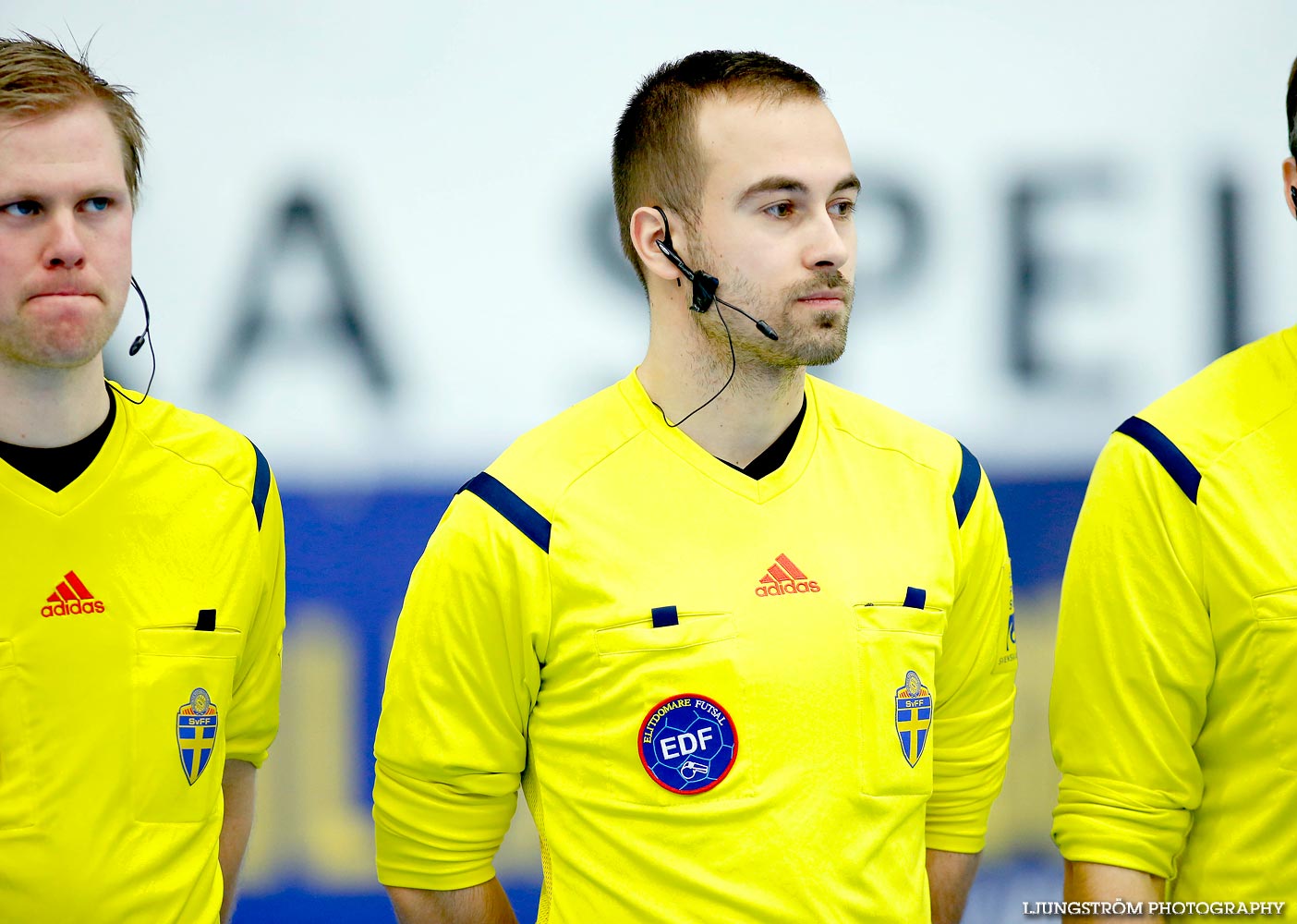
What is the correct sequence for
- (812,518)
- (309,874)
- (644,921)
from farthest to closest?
(309,874), (812,518), (644,921)

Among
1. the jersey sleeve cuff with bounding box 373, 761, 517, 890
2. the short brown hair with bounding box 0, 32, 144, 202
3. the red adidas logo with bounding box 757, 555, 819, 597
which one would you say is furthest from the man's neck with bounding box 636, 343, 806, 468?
the short brown hair with bounding box 0, 32, 144, 202

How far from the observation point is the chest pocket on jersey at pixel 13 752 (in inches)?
56.8

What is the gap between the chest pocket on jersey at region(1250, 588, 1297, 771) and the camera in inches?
57.1

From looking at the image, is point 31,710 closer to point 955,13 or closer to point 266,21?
point 266,21

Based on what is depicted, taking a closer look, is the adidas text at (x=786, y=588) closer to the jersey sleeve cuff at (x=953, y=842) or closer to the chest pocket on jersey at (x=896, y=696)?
the chest pocket on jersey at (x=896, y=696)

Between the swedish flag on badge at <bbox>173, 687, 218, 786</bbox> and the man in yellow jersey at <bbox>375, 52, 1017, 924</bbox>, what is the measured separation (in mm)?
213

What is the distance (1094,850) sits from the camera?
5.01ft

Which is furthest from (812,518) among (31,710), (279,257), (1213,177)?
(1213,177)

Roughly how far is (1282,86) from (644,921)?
1.94 m

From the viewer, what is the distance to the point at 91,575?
1.54m

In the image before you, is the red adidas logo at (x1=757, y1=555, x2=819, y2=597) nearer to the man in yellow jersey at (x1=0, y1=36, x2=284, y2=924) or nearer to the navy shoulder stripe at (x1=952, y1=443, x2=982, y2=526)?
the navy shoulder stripe at (x1=952, y1=443, x2=982, y2=526)

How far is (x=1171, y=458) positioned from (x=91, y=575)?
1.26 meters

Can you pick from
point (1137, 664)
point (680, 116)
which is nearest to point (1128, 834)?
point (1137, 664)

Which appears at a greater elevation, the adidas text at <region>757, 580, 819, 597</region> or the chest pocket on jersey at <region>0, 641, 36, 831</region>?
the adidas text at <region>757, 580, 819, 597</region>
